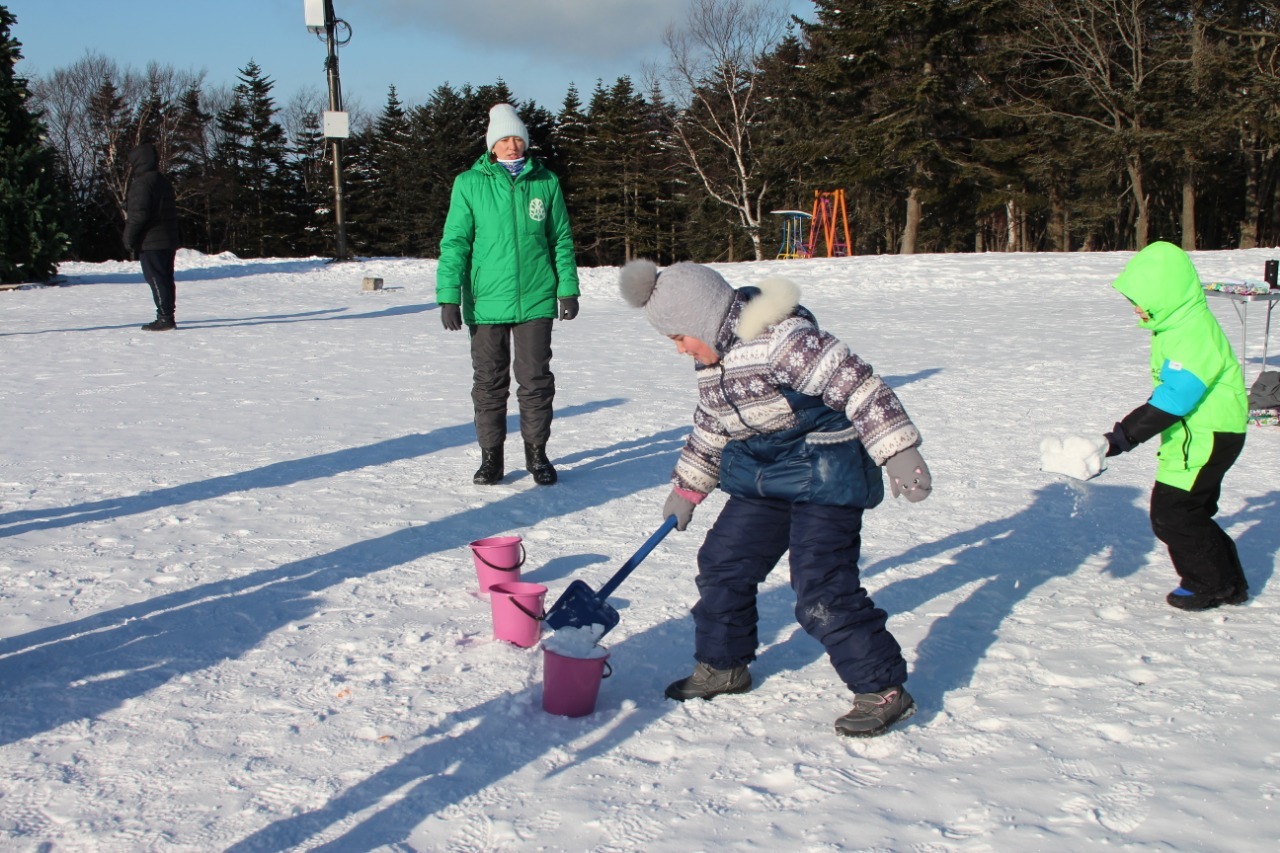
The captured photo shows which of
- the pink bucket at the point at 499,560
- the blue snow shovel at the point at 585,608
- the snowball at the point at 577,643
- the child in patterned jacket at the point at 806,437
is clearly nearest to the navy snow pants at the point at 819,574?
the child in patterned jacket at the point at 806,437

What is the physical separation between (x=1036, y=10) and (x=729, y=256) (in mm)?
16551

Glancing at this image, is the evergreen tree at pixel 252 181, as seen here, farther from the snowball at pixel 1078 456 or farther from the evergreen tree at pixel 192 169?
the snowball at pixel 1078 456

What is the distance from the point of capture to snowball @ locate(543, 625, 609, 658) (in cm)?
318

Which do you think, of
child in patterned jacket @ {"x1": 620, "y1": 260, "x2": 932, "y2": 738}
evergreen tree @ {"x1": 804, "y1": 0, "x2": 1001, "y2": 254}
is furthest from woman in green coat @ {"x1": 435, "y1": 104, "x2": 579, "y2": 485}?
evergreen tree @ {"x1": 804, "y1": 0, "x2": 1001, "y2": 254}

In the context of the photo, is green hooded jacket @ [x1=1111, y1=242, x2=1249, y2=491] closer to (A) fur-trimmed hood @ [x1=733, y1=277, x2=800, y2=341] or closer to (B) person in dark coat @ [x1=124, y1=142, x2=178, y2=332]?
(A) fur-trimmed hood @ [x1=733, y1=277, x2=800, y2=341]

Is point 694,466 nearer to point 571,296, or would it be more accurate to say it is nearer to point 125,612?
point 125,612

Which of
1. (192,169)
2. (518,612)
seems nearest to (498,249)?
(518,612)

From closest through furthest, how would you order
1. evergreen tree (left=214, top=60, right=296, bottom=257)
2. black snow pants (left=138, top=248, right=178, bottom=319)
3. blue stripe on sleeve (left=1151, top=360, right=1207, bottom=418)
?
blue stripe on sleeve (left=1151, top=360, right=1207, bottom=418)
black snow pants (left=138, top=248, right=178, bottom=319)
evergreen tree (left=214, top=60, right=296, bottom=257)

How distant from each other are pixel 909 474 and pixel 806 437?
33 cm

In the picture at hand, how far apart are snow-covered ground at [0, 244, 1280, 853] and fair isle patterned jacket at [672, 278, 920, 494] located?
0.87 metres

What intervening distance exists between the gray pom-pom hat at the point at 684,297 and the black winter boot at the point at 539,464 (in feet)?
9.53

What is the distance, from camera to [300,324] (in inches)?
561

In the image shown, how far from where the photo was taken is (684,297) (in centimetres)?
311

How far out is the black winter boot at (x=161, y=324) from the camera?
12812 millimetres
